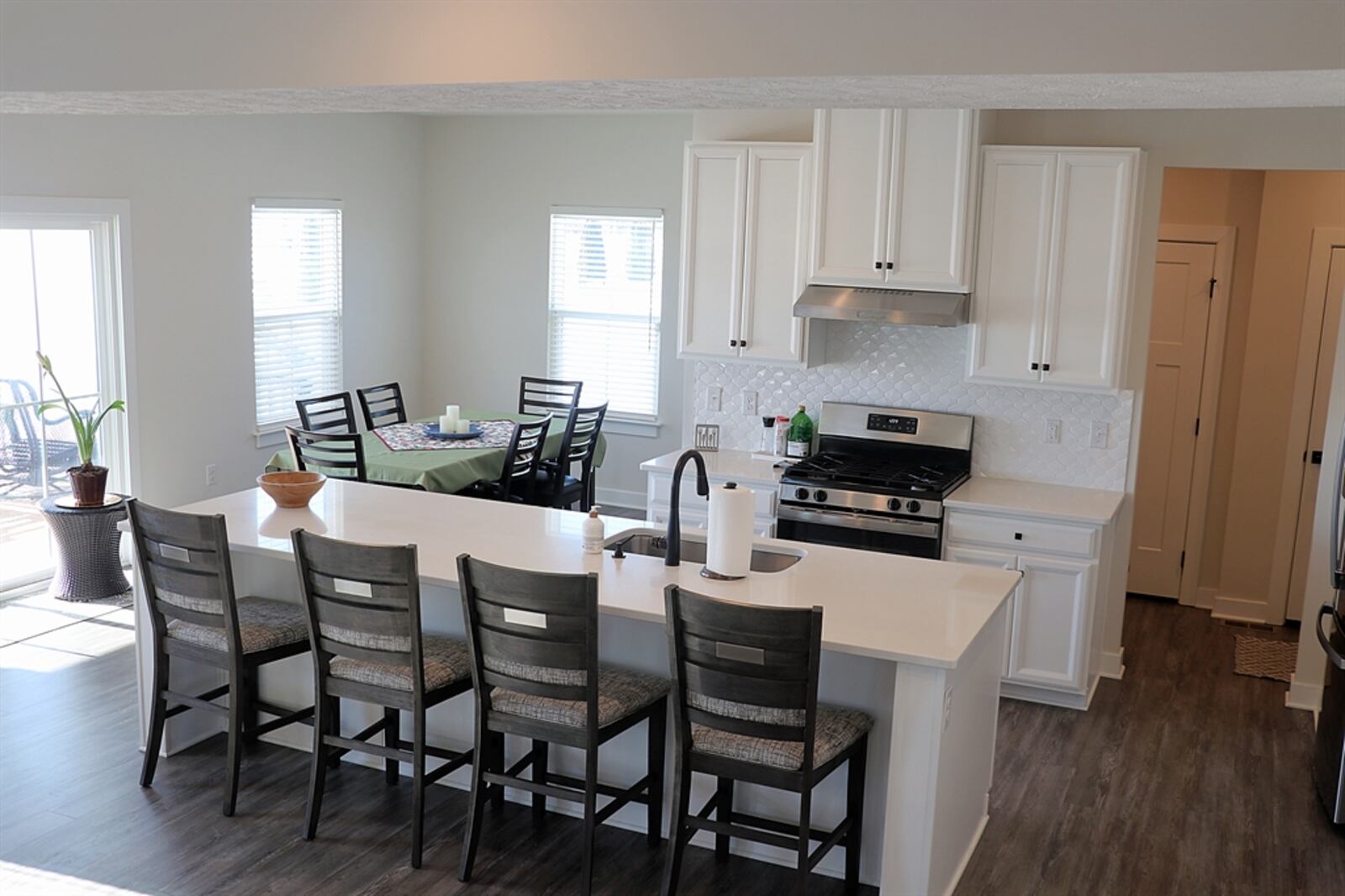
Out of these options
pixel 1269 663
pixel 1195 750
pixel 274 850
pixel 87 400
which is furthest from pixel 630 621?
pixel 87 400

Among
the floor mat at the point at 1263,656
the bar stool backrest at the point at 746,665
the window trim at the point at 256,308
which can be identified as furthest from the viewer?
the window trim at the point at 256,308

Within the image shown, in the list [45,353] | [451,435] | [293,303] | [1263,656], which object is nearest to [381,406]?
[293,303]

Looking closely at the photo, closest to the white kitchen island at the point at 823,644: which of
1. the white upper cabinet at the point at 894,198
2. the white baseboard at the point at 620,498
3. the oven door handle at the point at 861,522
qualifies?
the oven door handle at the point at 861,522

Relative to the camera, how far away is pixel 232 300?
740 centimetres

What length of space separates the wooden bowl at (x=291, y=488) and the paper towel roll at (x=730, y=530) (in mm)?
1660

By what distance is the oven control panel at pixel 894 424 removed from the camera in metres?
5.81

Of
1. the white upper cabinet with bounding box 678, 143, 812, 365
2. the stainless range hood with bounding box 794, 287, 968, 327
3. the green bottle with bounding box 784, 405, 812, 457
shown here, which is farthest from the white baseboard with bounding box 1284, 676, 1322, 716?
the white upper cabinet with bounding box 678, 143, 812, 365

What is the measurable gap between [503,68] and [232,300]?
18.5 ft

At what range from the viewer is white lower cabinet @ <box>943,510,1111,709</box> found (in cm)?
508

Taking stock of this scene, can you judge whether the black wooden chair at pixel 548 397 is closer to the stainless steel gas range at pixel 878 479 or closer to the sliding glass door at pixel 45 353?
the stainless steel gas range at pixel 878 479

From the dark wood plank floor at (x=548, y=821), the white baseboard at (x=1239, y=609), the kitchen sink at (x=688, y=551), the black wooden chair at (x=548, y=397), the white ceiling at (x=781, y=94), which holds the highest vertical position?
the white ceiling at (x=781, y=94)

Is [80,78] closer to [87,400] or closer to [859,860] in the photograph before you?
[859,860]

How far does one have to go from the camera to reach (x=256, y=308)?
7668 mm

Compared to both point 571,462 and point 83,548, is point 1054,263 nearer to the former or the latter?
point 571,462
